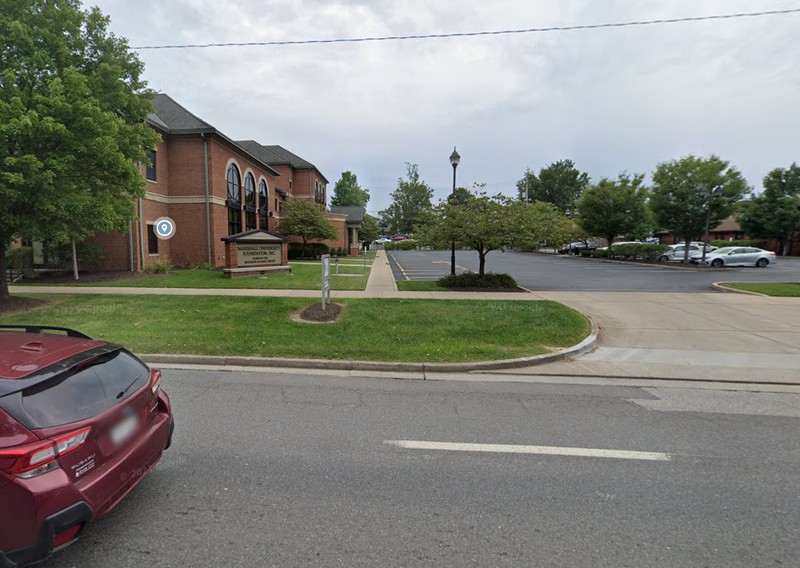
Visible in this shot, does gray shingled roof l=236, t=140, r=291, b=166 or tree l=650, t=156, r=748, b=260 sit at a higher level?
gray shingled roof l=236, t=140, r=291, b=166

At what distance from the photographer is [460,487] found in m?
3.13

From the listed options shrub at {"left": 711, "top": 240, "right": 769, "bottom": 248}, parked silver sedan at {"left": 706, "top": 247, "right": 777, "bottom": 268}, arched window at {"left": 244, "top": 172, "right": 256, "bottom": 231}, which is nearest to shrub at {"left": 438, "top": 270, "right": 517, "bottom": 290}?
arched window at {"left": 244, "top": 172, "right": 256, "bottom": 231}

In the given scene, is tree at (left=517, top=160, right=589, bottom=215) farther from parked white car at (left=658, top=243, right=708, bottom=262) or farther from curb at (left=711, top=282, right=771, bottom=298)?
curb at (left=711, top=282, right=771, bottom=298)

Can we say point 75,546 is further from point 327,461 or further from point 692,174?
point 692,174

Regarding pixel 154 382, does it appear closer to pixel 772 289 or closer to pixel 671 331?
pixel 671 331

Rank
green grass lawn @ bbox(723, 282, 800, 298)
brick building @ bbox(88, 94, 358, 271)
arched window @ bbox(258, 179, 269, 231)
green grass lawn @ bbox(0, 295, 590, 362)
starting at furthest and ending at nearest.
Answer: arched window @ bbox(258, 179, 269, 231), brick building @ bbox(88, 94, 358, 271), green grass lawn @ bbox(723, 282, 800, 298), green grass lawn @ bbox(0, 295, 590, 362)

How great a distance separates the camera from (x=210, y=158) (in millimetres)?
20828

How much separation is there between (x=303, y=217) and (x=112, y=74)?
18.8 m

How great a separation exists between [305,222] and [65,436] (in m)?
28.6

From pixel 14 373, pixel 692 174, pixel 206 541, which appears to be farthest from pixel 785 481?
pixel 692 174

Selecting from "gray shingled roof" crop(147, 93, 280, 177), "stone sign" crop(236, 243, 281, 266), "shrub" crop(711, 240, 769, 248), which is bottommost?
"stone sign" crop(236, 243, 281, 266)

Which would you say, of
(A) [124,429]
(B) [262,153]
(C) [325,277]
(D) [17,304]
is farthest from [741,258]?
(B) [262,153]

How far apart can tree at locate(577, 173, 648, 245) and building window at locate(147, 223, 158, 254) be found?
32035 millimetres

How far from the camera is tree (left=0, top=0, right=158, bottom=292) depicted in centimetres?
890
